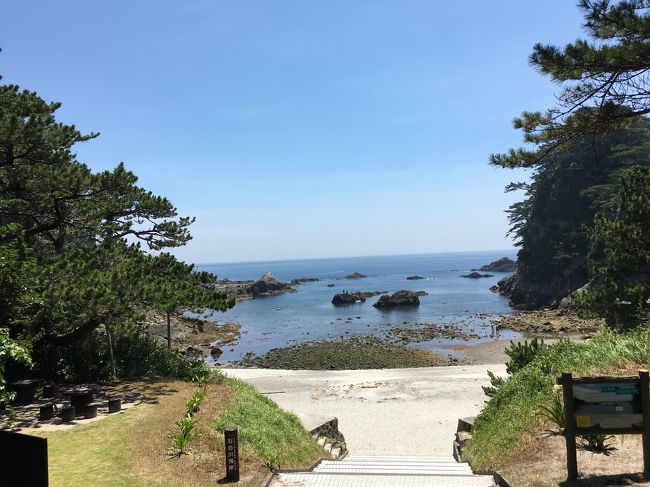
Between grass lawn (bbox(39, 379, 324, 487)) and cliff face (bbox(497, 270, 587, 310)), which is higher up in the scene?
grass lawn (bbox(39, 379, 324, 487))

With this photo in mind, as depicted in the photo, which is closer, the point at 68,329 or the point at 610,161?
the point at 68,329

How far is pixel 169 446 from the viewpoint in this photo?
8.90 m

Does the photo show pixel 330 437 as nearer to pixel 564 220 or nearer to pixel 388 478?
pixel 388 478

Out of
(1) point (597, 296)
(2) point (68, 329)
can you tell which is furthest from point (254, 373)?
(1) point (597, 296)

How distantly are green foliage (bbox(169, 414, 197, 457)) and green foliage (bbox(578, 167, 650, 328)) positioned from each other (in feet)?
52.5

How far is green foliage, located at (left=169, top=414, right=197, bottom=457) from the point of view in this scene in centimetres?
866

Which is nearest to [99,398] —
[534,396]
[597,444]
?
[534,396]

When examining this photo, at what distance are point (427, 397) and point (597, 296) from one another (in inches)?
323

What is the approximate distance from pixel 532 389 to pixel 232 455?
6.73m

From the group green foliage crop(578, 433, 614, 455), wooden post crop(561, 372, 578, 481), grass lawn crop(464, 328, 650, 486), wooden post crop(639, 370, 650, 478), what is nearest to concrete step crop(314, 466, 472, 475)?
grass lawn crop(464, 328, 650, 486)

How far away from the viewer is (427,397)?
20.3 metres

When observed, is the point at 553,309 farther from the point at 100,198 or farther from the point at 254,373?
the point at 100,198

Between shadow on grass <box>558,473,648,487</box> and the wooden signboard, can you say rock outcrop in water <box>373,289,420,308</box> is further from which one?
the wooden signboard

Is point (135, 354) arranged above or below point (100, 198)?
below
